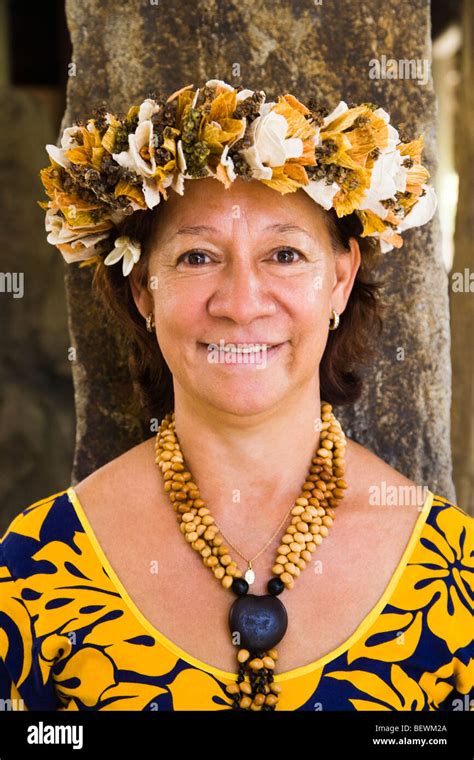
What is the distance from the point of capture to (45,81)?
14.5 feet

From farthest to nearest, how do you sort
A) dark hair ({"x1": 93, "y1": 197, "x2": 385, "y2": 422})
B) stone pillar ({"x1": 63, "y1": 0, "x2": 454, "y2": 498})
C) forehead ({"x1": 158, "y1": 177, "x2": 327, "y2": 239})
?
stone pillar ({"x1": 63, "y1": 0, "x2": 454, "y2": 498}) → dark hair ({"x1": 93, "y1": 197, "x2": 385, "y2": 422}) → forehead ({"x1": 158, "y1": 177, "x2": 327, "y2": 239})

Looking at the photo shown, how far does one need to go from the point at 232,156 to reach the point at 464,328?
1.53 metres

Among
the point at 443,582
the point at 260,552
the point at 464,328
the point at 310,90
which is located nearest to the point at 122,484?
the point at 260,552

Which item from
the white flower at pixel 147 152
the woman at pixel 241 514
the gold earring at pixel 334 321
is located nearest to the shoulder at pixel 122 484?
the woman at pixel 241 514

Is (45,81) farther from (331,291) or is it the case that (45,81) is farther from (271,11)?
(331,291)

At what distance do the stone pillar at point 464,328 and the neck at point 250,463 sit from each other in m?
1.21

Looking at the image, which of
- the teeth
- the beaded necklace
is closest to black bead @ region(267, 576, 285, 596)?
the beaded necklace

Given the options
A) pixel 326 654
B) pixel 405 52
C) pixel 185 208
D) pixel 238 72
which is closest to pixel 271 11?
pixel 238 72

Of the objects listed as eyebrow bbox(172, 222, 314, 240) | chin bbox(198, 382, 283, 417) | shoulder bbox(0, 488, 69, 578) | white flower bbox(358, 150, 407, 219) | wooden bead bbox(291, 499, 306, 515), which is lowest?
shoulder bbox(0, 488, 69, 578)

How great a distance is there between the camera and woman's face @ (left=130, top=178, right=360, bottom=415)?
1.77 meters

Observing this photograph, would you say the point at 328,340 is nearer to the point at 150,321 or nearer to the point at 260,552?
the point at 150,321

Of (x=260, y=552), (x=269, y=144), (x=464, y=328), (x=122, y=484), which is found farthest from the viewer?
(x=464, y=328)

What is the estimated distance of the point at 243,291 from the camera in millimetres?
1744

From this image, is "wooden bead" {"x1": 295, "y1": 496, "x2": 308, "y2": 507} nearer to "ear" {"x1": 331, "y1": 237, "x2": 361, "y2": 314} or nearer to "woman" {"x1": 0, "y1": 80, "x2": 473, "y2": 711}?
"woman" {"x1": 0, "y1": 80, "x2": 473, "y2": 711}
